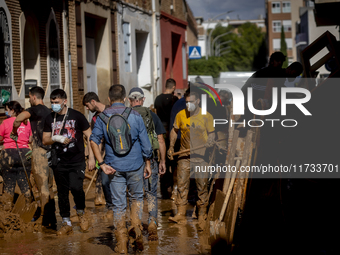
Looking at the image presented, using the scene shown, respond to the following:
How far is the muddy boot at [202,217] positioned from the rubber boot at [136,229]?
1.30 metres

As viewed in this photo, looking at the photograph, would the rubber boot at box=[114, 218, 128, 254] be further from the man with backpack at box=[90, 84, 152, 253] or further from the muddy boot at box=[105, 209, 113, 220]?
the muddy boot at box=[105, 209, 113, 220]

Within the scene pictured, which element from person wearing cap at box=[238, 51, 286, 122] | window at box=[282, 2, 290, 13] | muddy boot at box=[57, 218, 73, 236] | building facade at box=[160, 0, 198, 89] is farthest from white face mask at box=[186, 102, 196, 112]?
window at box=[282, 2, 290, 13]

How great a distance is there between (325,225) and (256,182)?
42.8 inches

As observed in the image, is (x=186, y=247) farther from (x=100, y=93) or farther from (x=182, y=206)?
(x=100, y=93)

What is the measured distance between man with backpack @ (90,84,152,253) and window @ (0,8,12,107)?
17.6 ft

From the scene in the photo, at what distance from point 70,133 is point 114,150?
1.18 metres

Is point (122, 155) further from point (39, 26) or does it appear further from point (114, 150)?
point (39, 26)

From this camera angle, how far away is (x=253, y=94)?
7359 millimetres

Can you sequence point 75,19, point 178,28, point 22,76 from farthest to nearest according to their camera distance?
point 178,28 → point 75,19 → point 22,76

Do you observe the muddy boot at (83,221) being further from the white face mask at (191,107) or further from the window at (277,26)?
the window at (277,26)

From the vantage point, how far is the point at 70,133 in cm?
692

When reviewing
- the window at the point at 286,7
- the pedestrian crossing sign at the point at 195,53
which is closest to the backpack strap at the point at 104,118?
the pedestrian crossing sign at the point at 195,53

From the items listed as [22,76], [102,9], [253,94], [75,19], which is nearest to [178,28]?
[102,9]

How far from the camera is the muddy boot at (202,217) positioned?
284 inches
